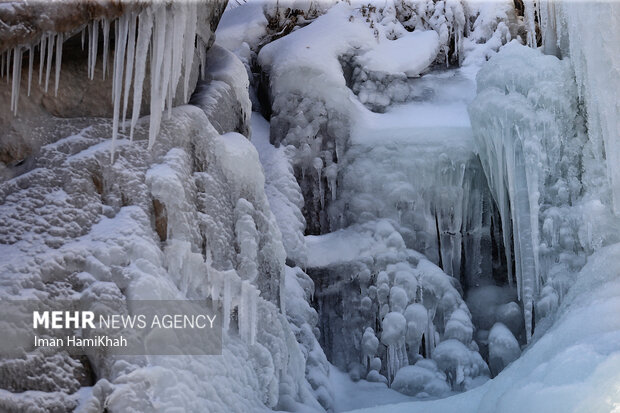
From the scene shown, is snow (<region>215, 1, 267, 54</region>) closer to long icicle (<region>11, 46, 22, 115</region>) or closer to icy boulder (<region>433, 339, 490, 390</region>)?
icy boulder (<region>433, 339, 490, 390</region>)

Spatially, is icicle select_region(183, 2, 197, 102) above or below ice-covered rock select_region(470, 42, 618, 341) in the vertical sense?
above

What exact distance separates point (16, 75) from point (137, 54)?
0.77 m

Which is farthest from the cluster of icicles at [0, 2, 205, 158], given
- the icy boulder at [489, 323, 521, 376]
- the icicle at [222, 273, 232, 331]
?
the icy boulder at [489, 323, 521, 376]

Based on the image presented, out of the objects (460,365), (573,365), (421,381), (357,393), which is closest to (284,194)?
(357,393)

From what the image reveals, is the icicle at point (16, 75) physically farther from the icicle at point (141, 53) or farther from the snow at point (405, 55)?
the snow at point (405, 55)

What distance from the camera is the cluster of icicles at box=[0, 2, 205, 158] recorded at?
5.09 m

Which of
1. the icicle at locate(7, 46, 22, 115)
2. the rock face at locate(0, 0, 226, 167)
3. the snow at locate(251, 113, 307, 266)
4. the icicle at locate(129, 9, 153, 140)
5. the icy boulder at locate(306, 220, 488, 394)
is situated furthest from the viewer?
the snow at locate(251, 113, 307, 266)

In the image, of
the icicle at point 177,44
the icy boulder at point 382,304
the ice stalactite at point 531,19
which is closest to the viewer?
the icicle at point 177,44

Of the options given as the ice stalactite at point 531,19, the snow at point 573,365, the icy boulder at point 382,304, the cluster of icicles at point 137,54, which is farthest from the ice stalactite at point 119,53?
the ice stalactite at point 531,19

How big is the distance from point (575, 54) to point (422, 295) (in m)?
2.59

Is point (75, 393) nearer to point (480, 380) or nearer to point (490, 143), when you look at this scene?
point (480, 380)

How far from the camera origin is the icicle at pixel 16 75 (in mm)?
4957

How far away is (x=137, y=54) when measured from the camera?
17.8ft

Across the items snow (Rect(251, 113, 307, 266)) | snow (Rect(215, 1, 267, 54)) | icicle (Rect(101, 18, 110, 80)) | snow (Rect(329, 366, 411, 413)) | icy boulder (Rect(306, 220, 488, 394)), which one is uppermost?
snow (Rect(215, 1, 267, 54))
